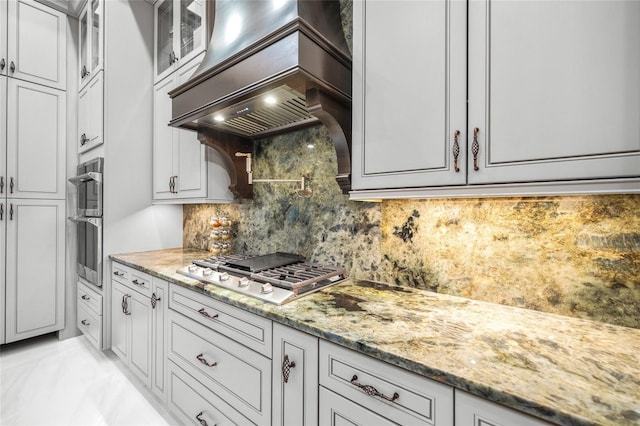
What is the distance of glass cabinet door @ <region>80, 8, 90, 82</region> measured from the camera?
2.61m

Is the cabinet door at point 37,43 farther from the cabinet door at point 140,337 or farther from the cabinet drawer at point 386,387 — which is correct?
the cabinet drawer at point 386,387

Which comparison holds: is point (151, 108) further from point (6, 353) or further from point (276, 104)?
point (6, 353)

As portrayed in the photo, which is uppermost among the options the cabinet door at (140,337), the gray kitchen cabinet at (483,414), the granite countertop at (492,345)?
the granite countertop at (492,345)

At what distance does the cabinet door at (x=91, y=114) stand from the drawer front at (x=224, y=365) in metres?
1.72

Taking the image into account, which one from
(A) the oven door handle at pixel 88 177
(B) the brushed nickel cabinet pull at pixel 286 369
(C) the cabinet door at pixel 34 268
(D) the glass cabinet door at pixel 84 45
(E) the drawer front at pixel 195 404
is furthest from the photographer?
(D) the glass cabinet door at pixel 84 45

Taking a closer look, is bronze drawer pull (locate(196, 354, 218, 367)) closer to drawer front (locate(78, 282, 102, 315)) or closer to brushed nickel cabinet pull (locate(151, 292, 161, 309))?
brushed nickel cabinet pull (locate(151, 292, 161, 309))

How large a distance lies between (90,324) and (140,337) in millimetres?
1000

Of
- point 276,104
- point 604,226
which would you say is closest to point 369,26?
point 276,104

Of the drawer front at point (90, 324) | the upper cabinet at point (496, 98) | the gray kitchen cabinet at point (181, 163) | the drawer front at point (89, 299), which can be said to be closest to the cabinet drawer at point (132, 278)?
the drawer front at point (89, 299)

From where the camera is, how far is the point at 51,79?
265cm

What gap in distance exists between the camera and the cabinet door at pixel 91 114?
2336mm

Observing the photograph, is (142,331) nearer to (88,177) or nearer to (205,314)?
(205,314)

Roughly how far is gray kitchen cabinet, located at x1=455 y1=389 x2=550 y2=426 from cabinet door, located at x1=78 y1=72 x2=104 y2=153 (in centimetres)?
278

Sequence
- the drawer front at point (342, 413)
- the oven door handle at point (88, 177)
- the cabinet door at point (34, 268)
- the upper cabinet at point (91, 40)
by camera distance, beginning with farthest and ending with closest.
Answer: the cabinet door at point (34, 268), the upper cabinet at point (91, 40), the oven door handle at point (88, 177), the drawer front at point (342, 413)
